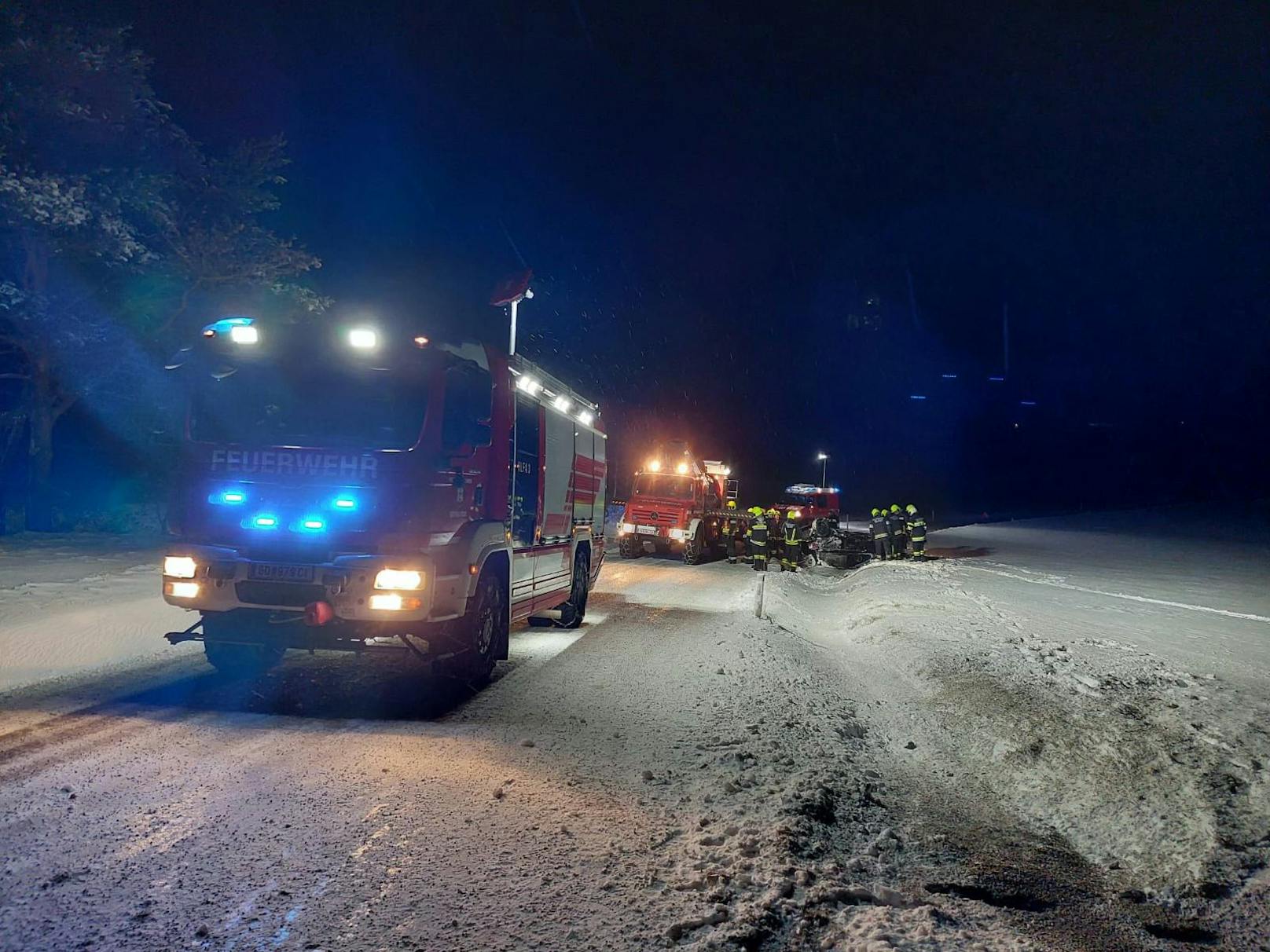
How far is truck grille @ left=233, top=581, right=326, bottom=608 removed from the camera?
681 centimetres

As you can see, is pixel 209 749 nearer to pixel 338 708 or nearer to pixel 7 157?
pixel 338 708

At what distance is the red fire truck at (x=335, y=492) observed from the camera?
6.84 metres

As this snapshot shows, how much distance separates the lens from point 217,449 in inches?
285

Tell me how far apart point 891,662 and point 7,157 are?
64.1 feet

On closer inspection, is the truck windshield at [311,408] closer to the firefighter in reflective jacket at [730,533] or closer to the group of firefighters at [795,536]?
the group of firefighters at [795,536]

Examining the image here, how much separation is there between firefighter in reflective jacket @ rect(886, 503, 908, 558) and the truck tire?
1958 cm

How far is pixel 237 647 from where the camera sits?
26.8ft

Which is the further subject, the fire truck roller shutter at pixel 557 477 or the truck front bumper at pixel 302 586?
the fire truck roller shutter at pixel 557 477

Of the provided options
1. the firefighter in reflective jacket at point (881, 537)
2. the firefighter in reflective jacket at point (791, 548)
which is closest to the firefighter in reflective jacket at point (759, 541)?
the firefighter in reflective jacket at point (791, 548)

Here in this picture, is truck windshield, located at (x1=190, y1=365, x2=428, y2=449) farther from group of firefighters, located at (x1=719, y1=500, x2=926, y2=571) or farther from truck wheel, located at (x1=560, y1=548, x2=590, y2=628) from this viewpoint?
group of firefighters, located at (x1=719, y1=500, x2=926, y2=571)

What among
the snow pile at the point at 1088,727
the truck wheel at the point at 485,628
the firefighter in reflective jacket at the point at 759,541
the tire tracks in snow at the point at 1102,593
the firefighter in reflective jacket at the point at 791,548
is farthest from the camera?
the firefighter in reflective jacket at the point at 791,548

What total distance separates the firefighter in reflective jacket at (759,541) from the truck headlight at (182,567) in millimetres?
16549

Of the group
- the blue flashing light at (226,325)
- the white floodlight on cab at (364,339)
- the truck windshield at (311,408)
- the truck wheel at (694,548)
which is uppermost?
the blue flashing light at (226,325)

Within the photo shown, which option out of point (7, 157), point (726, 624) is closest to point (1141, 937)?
point (726, 624)
